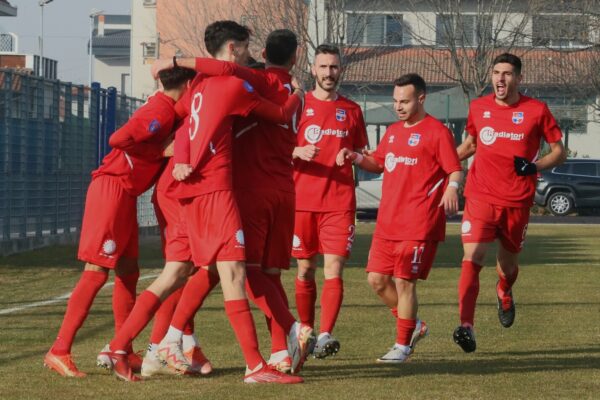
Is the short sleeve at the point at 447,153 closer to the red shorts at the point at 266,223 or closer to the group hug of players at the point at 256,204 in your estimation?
the group hug of players at the point at 256,204

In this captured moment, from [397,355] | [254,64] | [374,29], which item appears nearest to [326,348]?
[397,355]

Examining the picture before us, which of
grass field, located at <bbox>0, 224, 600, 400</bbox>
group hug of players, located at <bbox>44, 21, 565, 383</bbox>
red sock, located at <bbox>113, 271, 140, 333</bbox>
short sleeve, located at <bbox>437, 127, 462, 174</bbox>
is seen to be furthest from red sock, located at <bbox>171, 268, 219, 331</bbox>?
short sleeve, located at <bbox>437, 127, 462, 174</bbox>

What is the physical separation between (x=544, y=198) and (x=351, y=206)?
1301 inches

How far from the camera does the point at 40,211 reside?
2166 centimetres

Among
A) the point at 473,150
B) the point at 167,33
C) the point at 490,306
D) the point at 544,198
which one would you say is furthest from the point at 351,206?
the point at 167,33

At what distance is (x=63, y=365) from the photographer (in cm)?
841

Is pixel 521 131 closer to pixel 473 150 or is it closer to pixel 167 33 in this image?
pixel 473 150

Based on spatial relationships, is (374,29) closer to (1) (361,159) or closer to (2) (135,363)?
(1) (361,159)

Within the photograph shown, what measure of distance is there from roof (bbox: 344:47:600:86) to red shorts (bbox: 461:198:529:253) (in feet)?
88.4

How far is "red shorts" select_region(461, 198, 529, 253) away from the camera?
10877 mm

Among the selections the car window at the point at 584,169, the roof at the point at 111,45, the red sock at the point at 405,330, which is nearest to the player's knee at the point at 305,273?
the red sock at the point at 405,330

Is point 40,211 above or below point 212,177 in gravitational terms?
below

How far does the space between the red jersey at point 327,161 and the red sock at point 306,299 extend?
551 mm

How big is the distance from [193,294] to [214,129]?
1034 millimetres
